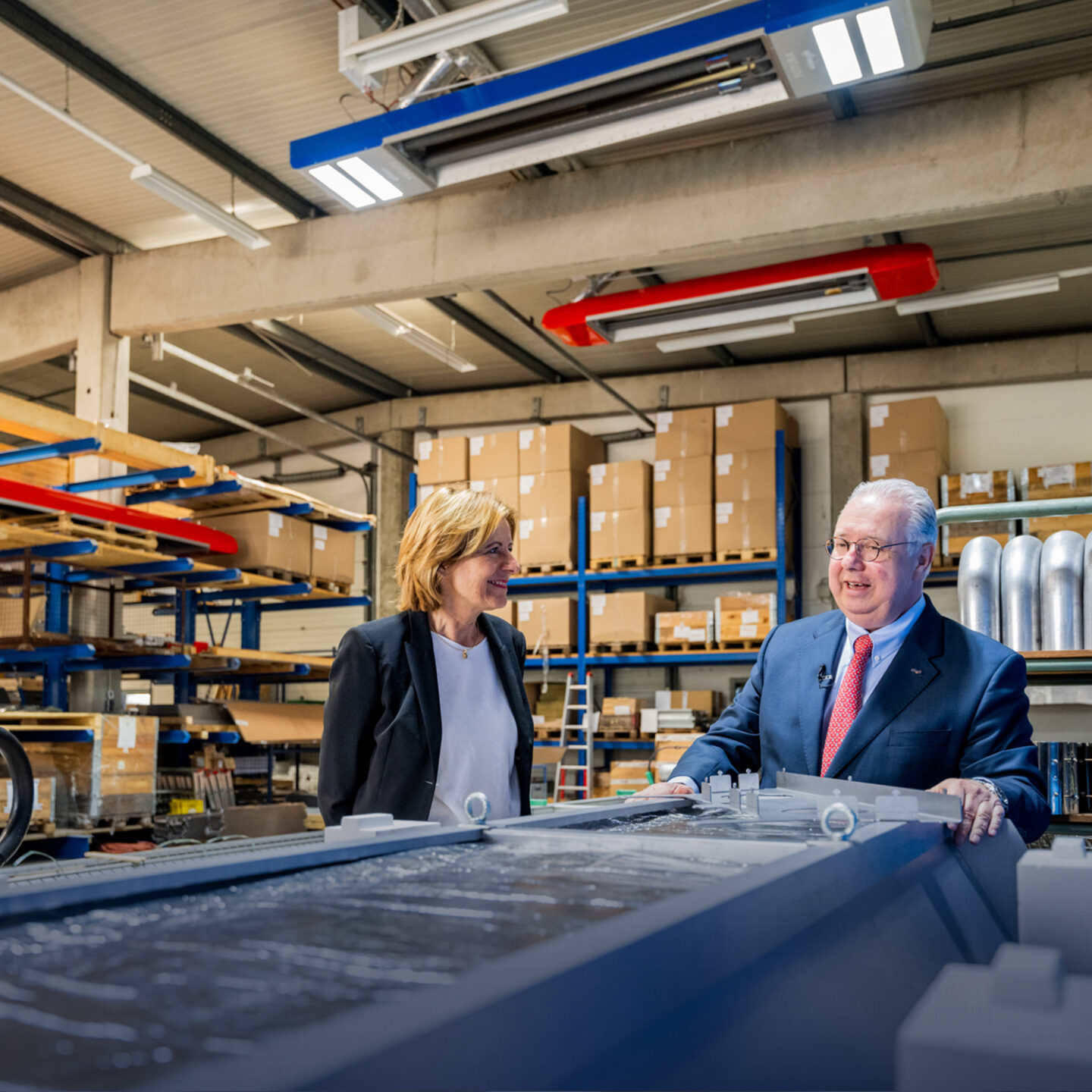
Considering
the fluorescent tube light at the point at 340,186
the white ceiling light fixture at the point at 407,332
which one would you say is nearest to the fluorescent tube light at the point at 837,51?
the fluorescent tube light at the point at 340,186

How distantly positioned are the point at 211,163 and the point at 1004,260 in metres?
6.87

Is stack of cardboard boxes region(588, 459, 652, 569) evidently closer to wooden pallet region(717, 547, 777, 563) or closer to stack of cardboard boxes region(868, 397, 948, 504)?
wooden pallet region(717, 547, 777, 563)

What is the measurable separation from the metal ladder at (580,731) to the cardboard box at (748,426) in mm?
2837

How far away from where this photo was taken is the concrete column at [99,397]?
8.92 metres

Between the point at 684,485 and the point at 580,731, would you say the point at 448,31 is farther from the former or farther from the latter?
the point at 580,731

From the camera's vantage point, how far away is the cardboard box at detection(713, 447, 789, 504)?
10.8 meters

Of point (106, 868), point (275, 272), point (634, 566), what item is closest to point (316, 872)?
point (106, 868)

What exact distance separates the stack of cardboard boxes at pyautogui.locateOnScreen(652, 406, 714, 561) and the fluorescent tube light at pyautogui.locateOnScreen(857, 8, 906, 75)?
5907 millimetres

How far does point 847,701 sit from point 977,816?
2.62 ft

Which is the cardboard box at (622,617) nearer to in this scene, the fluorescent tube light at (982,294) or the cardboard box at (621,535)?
the cardboard box at (621,535)

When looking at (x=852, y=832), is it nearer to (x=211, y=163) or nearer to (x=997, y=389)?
(x=211, y=163)

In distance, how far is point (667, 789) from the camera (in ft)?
8.07

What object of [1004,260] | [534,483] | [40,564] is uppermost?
[1004,260]

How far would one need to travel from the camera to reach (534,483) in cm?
1182
